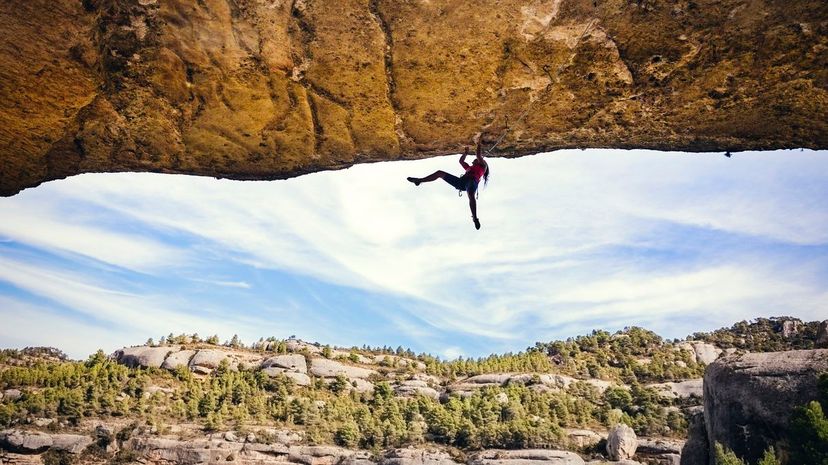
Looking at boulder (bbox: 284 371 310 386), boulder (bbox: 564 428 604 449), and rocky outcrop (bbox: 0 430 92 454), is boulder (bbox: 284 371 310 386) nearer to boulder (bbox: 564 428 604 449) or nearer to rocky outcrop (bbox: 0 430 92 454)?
rocky outcrop (bbox: 0 430 92 454)

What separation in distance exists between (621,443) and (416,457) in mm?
15651

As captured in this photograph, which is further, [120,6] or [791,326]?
[791,326]

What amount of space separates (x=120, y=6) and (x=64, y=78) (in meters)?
1.15

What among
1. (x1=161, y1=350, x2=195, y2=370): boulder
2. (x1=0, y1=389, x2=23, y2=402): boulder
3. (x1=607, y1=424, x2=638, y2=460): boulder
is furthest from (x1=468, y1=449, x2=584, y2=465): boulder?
(x1=0, y1=389, x2=23, y2=402): boulder

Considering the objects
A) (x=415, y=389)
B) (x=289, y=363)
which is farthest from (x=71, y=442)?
(x=415, y=389)

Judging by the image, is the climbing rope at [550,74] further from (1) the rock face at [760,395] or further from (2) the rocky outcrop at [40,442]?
(2) the rocky outcrop at [40,442]

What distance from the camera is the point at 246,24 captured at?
221 inches

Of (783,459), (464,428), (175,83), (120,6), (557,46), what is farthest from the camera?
(464,428)

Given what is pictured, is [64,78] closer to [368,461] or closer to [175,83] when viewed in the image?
[175,83]

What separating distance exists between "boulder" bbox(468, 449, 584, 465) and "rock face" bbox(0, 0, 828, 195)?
121 ft

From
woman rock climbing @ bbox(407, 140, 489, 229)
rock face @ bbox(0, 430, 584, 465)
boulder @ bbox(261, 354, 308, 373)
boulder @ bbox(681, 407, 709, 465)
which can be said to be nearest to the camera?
woman rock climbing @ bbox(407, 140, 489, 229)

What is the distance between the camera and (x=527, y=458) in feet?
131

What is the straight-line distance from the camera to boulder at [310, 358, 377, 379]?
5939cm

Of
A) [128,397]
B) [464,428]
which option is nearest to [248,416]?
[128,397]
